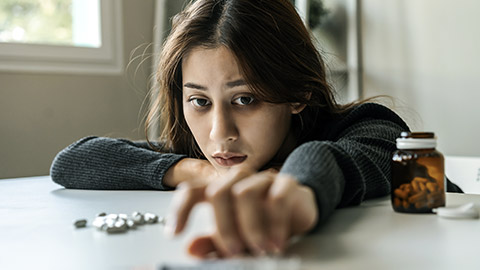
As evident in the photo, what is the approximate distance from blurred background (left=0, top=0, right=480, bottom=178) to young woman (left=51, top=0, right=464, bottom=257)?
1119 millimetres

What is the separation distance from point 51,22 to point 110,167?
1.60 meters

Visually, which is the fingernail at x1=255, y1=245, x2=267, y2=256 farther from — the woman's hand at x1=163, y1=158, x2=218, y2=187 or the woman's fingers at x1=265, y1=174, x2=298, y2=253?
the woman's hand at x1=163, y1=158, x2=218, y2=187

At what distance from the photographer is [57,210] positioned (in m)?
0.91

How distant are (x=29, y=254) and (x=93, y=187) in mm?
613

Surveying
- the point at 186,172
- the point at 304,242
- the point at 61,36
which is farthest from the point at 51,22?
the point at 304,242

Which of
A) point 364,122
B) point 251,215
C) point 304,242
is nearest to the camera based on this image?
point 251,215

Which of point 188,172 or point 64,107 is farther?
point 64,107

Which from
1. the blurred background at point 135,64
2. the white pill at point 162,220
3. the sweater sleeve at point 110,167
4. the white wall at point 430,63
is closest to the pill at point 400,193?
the white pill at point 162,220

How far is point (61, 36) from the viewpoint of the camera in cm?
261

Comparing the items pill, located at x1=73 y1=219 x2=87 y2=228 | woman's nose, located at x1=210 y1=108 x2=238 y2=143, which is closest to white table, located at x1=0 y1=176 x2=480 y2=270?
pill, located at x1=73 y1=219 x2=87 y2=228

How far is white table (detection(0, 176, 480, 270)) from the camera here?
517 mm

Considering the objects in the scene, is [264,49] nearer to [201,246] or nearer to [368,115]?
[368,115]

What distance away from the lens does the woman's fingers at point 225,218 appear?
447 millimetres

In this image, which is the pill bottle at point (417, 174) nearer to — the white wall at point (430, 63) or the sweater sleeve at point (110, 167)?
the sweater sleeve at point (110, 167)
